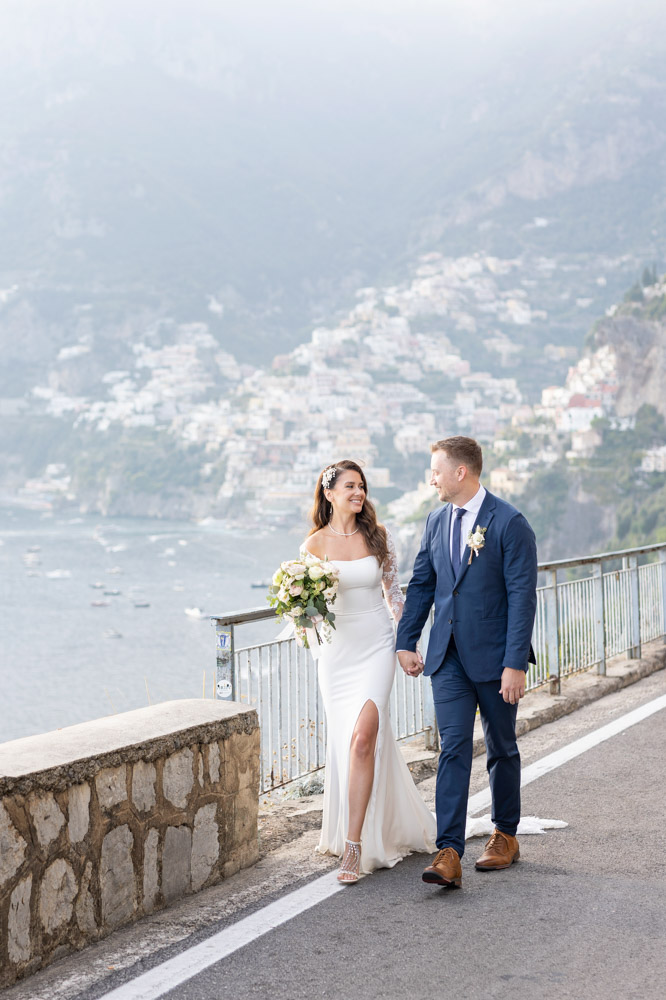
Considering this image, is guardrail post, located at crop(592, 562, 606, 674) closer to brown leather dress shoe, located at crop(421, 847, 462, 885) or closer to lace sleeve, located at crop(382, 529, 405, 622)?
lace sleeve, located at crop(382, 529, 405, 622)

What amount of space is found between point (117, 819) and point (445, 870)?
1263mm

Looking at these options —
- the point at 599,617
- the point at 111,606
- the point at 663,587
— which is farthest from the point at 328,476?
the point at 111,606

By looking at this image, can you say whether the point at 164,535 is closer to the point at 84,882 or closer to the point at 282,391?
the point at 282,391

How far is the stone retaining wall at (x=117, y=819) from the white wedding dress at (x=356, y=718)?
35 cm

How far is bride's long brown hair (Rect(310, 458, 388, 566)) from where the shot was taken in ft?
15.7

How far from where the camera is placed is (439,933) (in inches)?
141

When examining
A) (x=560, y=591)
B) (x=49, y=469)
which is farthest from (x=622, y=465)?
(x=560, y=591)

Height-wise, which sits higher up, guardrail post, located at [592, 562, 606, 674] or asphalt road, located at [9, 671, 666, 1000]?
guardrail post, located at [592, 562, 606, 674]

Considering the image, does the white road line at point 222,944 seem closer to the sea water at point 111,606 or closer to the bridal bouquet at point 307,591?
the bridal bouquet at point 307,591

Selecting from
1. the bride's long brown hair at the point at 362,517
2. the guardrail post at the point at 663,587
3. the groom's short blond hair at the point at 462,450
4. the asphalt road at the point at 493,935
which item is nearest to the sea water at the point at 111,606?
the guardrail post at the point at 663,587

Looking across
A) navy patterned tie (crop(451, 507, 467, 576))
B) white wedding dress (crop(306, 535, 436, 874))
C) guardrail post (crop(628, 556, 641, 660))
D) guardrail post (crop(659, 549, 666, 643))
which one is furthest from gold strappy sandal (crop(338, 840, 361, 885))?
guardrail post (crop(659, 549, 666, 643))

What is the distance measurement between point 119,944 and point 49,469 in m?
198

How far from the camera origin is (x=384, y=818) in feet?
14.5

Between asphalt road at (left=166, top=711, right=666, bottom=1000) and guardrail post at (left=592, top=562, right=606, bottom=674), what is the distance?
4196 mm
